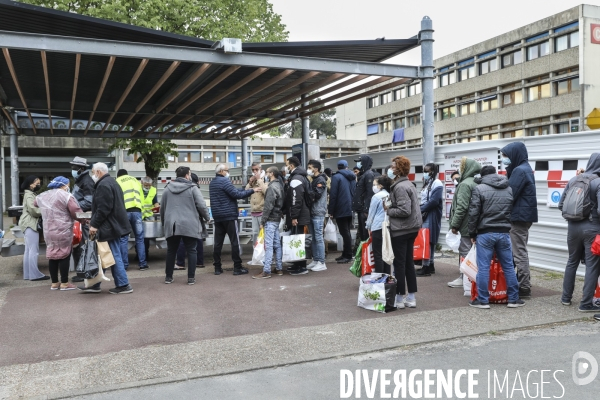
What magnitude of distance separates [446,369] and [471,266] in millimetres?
2491

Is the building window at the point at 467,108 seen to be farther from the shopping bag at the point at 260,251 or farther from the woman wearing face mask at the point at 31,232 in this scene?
the woman wearing face mask at the point at 31,232

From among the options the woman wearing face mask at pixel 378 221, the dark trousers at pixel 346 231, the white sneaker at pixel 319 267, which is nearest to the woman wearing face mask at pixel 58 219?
the white sneaker at pixel 319 267

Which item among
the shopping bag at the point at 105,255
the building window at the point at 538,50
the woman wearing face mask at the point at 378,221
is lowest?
the shopping bag at the point at 105,255

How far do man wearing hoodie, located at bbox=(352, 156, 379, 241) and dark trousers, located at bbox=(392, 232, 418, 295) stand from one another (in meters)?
3.06

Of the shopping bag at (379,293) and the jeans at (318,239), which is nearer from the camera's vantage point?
the shopping bag at (379,293)

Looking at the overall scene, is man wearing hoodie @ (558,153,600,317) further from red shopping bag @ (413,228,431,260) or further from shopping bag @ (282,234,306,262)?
shopping bag @ (282,234,306,262)

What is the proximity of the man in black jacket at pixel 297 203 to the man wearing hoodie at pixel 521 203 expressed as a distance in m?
3.17

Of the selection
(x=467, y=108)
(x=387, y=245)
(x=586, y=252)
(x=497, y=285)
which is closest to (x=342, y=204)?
(x=387, y=245)

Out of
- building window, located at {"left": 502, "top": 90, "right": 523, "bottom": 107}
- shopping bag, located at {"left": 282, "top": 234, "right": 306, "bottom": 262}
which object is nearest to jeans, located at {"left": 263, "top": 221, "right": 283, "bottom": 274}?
shopping bag, located at {"left": 282, "top": 234, "right": 306, "bottom": 262}

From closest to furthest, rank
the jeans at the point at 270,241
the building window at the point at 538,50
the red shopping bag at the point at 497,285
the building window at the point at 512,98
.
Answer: the red shopping bag at the point at 497,285 < the jeans at the point at 270,241 < the building window at the point at 538,50 < the building window at the point at 512,98

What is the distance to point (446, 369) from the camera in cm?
454

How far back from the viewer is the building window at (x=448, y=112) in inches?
2114

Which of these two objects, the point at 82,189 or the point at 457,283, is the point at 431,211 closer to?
the point at 457,283

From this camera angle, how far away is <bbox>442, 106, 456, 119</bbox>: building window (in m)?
53.7
